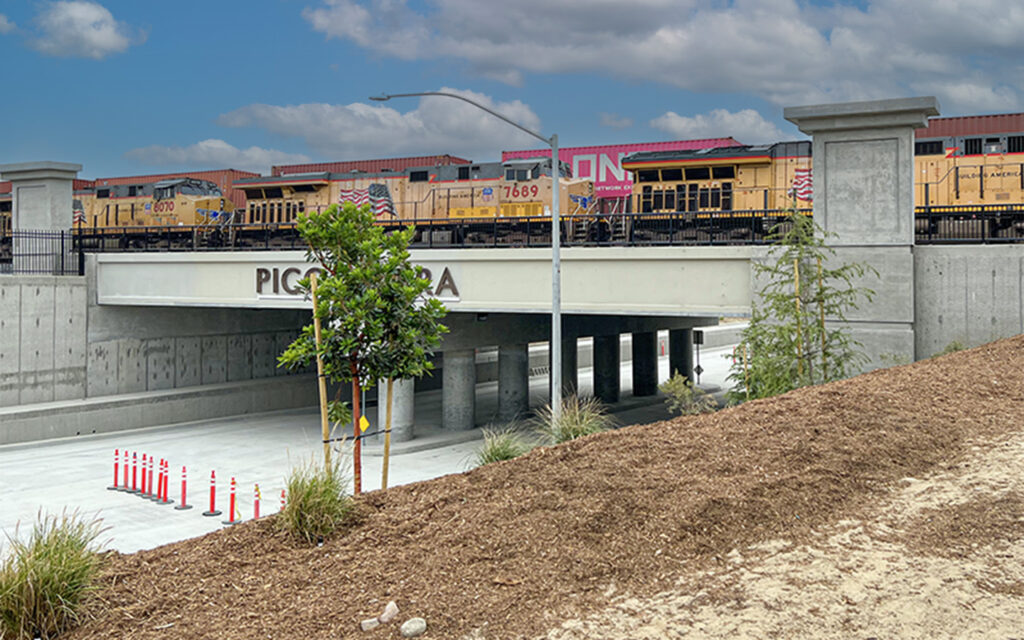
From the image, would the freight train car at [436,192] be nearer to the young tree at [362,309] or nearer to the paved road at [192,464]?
the paved road at [192,464]

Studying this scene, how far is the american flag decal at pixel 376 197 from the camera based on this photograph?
113ft

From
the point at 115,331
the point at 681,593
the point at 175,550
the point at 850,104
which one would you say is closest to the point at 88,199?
the point at 115,331

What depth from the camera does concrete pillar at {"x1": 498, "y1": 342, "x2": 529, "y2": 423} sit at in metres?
30.9

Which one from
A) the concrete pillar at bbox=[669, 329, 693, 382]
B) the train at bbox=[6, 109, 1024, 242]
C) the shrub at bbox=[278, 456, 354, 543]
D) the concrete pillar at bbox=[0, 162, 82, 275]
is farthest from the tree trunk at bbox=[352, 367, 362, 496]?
the concrete pillar at bbox=[669, 329, 693, 382]

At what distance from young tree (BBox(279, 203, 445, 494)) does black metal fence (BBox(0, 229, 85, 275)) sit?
23.6 m

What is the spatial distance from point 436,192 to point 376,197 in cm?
246

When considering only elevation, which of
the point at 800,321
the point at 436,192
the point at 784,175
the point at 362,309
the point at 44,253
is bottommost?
the point at 800,321

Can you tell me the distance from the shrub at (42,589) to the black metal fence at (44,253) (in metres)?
28.7

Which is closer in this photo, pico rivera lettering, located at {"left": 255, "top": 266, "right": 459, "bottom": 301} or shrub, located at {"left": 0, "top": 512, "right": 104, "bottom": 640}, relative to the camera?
shrub, located at {"left": 0, "top": 512, "right": 104, "bottom": 640}

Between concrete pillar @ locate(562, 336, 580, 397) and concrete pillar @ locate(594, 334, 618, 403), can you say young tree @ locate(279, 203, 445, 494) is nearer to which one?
concrete pillar @ locate(562, 336, 580, 397)

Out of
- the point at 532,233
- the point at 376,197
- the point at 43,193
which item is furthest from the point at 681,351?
the point at 43,193

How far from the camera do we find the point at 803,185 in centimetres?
2739

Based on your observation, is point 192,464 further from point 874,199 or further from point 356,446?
point 874,199

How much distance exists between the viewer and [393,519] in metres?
7.72
